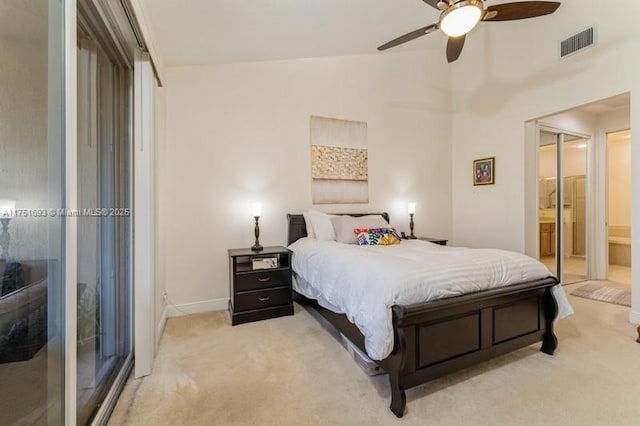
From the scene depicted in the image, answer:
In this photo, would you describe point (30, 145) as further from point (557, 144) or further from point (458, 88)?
point (557, 144)

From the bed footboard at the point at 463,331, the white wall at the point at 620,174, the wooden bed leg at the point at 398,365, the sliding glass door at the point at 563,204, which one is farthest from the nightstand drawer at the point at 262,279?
the white wall at the point at 620,174

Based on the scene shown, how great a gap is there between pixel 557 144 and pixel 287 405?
5.02 m

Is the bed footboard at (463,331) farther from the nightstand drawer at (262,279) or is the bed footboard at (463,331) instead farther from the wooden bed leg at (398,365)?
the nightstand drawer at (262,279)

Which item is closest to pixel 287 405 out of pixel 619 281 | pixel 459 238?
pixel 459 238

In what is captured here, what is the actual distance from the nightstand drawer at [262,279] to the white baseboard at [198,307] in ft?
2.06

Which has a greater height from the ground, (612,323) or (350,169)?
(350,169)

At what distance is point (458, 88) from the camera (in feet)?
15.8

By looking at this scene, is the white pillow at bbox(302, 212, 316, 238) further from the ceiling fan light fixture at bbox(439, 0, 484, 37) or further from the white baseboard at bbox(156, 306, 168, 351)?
the ceiling fan light fixture at bbox(439, 0, 484, 37)

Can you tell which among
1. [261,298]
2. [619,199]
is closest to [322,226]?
[261,298]

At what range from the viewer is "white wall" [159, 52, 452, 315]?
328 cm

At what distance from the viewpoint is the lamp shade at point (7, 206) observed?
2.82 ft

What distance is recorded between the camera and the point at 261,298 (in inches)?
121

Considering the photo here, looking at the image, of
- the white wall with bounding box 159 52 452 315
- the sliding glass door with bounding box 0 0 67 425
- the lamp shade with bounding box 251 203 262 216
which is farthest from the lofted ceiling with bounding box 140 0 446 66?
the lamp shade with bounding box 251 203 262 216

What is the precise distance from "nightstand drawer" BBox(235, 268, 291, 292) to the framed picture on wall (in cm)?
327
